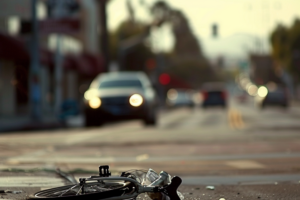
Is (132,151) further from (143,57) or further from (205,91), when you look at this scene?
(143,57)

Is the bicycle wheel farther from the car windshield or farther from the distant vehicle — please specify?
the distant vehicle

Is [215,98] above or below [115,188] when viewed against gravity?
above

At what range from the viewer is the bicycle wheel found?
5262 mm

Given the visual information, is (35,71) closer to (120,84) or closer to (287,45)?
(120,84)

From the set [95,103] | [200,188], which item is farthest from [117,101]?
[200,188]

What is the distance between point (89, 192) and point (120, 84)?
1769cm

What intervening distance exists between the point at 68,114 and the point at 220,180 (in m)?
20.9

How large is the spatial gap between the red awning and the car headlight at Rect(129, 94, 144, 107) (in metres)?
13.3

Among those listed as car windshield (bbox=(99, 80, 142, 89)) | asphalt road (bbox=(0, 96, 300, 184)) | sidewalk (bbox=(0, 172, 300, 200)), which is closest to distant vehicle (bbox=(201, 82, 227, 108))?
car windshield (bbox=(99, 80, 142, 89))

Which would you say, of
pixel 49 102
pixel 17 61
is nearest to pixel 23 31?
pixel 17 61

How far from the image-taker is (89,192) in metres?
5.41

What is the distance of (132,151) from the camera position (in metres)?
13.5

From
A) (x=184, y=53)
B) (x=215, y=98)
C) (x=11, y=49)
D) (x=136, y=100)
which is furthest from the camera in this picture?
(x=184, y=53)

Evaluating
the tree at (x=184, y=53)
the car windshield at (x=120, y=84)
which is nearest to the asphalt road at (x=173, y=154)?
the car windshield at (x=120, y=84)
